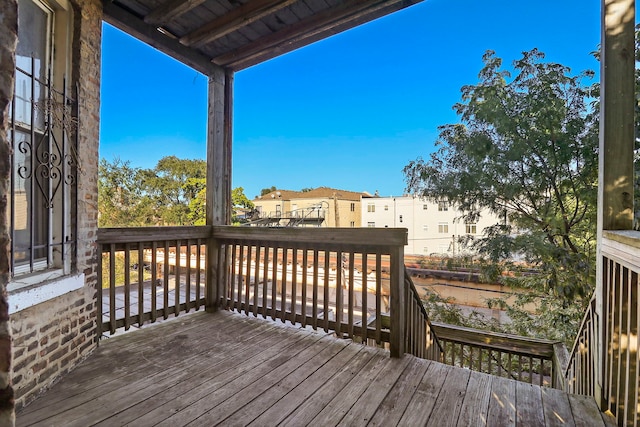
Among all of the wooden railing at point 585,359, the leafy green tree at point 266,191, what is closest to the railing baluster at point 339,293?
the wooden railing at point 585,359

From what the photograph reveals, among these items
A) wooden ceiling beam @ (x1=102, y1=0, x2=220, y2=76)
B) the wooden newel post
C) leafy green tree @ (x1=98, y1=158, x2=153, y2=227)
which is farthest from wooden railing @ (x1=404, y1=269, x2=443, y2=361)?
leafy green tree @ (x1=98, y1=158, x2=153, y2=227)

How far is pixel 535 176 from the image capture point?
Result: 4.58 meters

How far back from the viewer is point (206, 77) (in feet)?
11.6

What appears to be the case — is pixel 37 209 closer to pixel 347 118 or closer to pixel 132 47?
pixel 132 47

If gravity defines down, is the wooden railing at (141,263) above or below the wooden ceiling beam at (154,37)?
below

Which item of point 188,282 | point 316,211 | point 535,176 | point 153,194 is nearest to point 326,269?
point 188,282

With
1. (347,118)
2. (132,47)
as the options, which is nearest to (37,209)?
(132,47)

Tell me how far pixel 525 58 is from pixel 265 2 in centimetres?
419

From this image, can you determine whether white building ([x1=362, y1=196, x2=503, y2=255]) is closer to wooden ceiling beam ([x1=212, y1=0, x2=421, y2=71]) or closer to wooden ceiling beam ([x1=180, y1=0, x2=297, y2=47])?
wooden ceiling beam ([x1=212, y1=0, x2=421, y2=71])

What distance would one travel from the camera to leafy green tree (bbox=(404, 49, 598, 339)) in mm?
4262

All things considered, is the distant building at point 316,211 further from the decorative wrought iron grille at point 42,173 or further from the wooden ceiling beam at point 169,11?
the wooden ceiling beam at point 169,11

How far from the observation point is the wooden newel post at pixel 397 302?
7.73 ft

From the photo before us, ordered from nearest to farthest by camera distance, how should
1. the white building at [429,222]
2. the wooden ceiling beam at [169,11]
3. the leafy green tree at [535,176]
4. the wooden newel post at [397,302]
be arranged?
the wooden newel post at [397,302] < the wooden ceiling beam at [169,11] < the leafy green tree at [535,176] < the white building at [429,222]

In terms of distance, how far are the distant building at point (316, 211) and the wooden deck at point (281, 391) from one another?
133 cm
